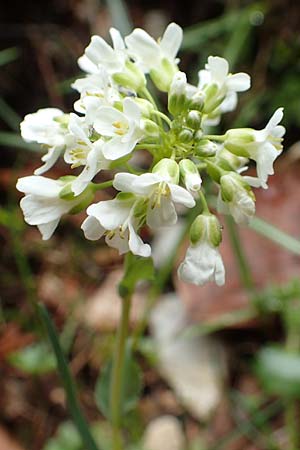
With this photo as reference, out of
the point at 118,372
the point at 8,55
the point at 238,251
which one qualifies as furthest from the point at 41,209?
the point at 8,55

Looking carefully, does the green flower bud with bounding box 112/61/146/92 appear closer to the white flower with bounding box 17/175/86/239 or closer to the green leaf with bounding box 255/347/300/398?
the white flower with bounding box 17/175/86/239

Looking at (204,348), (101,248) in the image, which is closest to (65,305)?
(101,248)

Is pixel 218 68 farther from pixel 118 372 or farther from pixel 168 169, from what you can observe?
pixel 118 372

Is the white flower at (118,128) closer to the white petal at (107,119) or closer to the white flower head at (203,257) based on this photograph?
the white petal at (107,119)

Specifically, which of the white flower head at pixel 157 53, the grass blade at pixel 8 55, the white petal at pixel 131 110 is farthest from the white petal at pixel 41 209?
the grass blade at pixel 8 55

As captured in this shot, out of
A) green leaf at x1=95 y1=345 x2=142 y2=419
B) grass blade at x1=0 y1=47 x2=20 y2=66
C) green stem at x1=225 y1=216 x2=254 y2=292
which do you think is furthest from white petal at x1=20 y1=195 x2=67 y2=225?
grass blade at x1=0 y1=47 x2=20 y2=66

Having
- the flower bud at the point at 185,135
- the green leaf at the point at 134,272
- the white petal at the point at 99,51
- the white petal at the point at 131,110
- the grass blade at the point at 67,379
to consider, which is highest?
the white petal at the point at 99,51

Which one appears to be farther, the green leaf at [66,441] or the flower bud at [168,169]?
the green leaf at [66,441]

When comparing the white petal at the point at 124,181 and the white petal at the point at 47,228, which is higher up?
the white petal at the point at 124,181
